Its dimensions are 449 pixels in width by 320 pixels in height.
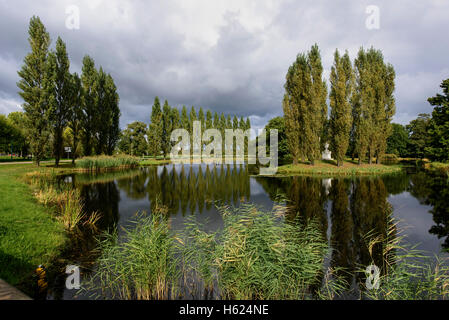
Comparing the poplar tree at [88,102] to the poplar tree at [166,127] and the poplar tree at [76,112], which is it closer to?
the poplar tree at [76,112]

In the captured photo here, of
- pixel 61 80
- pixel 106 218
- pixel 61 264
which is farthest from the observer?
pixel 61 80

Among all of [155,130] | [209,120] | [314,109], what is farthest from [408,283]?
[209,120]

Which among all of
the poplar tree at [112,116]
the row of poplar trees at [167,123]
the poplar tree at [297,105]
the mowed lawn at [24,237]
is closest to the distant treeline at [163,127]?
the row of poplar trees at [167,123]

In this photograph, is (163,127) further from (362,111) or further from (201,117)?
(362,111)

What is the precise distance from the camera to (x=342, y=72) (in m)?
28.5

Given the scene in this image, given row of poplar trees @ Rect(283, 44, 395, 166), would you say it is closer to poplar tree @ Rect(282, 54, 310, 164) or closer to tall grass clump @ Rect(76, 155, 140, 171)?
poplar tree @ Rect(282, 54, 310, 164)

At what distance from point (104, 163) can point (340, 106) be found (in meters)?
36.7

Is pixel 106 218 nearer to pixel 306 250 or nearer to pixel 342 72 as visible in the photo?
pixel 306 250

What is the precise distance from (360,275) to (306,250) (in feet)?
6.99

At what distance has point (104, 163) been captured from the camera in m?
31.1

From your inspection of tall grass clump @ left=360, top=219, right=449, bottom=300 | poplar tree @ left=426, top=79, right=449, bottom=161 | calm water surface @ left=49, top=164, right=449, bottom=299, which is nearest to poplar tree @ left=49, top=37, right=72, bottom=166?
calm water surface @ left=49, top=164, right=449, bottom=299
